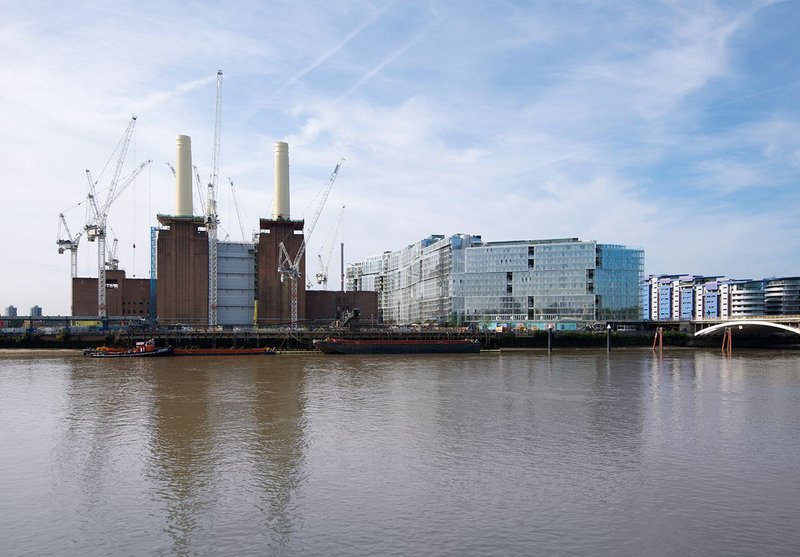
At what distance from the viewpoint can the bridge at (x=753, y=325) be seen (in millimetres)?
88500

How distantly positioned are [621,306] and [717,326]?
32.4 m

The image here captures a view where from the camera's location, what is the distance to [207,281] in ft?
362

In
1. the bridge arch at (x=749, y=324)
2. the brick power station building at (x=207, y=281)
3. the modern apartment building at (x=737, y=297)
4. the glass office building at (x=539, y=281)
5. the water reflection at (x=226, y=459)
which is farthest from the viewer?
the modern apartment building at (x=737, y=297)

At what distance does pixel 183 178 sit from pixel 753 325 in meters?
99.0

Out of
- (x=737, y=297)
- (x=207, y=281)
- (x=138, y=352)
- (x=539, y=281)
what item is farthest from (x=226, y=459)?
(x=737, y=297)

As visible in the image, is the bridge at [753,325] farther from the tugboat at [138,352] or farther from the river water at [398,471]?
the tugboat at [138,352]

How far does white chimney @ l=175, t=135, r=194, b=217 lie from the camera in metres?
108

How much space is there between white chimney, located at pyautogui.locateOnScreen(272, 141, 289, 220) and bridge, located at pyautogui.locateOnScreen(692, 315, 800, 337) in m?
75.6

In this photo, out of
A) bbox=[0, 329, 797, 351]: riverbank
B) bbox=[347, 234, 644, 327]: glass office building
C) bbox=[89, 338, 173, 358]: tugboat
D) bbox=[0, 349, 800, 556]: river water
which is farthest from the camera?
bbox=[347, 234, 644, 327]: glass office building

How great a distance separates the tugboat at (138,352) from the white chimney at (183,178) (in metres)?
39.1

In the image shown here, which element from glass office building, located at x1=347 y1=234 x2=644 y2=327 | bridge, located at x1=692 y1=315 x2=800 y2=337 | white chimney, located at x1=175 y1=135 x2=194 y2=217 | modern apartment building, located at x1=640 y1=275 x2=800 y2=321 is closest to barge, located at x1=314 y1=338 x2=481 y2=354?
bridge, located at x1=692 y1=315 x2=800 y2=337

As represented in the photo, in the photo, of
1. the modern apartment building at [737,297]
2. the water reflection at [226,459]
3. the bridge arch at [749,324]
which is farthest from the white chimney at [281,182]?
the modern apartment building at [737,297]

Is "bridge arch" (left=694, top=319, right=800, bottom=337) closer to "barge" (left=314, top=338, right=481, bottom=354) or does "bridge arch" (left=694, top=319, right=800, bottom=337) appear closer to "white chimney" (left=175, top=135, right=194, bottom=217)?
"barge" (left=314, top=338, right=481, bottom=354)

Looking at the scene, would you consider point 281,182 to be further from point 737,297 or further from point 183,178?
point 737,297
